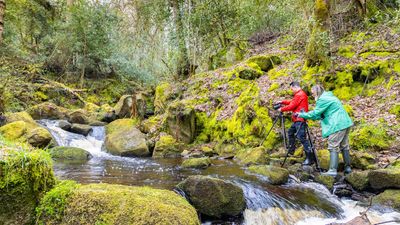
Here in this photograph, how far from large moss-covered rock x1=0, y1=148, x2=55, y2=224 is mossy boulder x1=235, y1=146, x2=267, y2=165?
6.42 m

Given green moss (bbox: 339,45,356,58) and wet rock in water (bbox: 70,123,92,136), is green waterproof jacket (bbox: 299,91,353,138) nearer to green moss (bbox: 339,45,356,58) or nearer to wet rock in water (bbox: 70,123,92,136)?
green moss (bbox: 339,45,356,58)

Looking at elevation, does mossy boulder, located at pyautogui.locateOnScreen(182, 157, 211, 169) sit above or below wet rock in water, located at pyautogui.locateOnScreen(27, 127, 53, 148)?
below

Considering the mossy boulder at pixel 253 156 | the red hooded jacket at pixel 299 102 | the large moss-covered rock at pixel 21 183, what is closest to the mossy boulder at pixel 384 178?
the red hooded jacket at pixel 299 102

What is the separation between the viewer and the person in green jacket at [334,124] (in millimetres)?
6418

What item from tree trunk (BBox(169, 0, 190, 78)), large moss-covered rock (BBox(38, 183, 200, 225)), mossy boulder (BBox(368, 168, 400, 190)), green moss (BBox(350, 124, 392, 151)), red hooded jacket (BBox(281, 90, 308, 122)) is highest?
tree trunk (BBox(169, 0, 190, 78))

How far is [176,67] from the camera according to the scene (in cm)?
1898

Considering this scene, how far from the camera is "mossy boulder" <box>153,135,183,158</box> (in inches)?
441

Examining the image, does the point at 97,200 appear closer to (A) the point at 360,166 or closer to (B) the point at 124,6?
(A) the point at 360,166

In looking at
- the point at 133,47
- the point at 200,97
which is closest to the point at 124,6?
the point at 133,47

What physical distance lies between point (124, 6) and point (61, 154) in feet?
58.7

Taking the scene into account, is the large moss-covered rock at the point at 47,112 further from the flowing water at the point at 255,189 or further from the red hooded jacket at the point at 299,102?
the red hooded jacket at the point at 299,102

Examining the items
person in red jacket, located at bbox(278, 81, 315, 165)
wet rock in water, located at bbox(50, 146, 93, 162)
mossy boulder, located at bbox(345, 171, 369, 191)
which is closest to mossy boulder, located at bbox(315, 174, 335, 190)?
mossy boulder, located at bbox(345, 171, 369, 191)

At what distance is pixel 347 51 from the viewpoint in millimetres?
11617

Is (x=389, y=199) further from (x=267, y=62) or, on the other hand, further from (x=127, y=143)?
(x=267, y=62)
